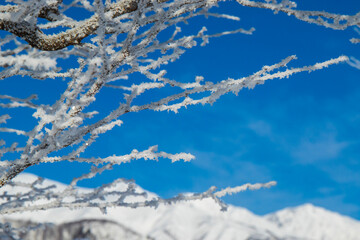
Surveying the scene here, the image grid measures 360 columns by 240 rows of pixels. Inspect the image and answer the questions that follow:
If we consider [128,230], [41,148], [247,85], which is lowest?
[41,148]

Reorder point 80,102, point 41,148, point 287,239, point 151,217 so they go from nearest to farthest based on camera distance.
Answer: point 80,102
point 41,148
point 151,217
point 287,239

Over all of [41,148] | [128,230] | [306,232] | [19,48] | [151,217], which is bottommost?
[41,148]

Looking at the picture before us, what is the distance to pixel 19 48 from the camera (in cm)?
228

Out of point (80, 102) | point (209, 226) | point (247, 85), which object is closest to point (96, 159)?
point (80, 102)

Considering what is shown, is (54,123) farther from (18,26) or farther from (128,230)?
(128,230)

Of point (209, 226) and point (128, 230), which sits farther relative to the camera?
point (209, 226)

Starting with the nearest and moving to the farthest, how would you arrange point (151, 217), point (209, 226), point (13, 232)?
point (13, 232) → point (151, 217) → point (209, 226)

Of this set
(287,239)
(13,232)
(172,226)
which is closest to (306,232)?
(287,239)

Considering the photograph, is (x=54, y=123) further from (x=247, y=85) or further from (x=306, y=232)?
(x=306, y=232)

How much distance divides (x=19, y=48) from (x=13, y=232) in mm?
1362

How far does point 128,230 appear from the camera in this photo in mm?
13078

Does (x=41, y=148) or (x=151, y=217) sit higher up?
(x=151, y=217)

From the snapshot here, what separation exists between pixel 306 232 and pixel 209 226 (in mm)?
70589

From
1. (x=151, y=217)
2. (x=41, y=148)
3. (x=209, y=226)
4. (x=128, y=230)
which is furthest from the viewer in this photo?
(x=209, y=226)
